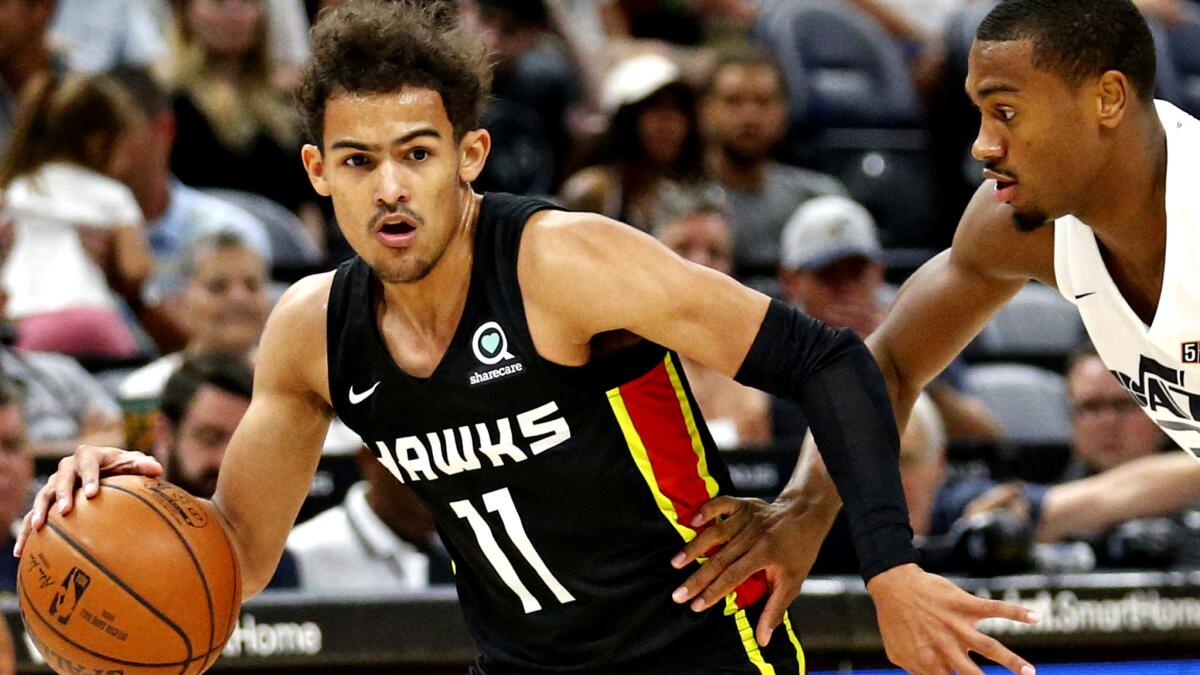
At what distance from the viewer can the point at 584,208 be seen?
675cm

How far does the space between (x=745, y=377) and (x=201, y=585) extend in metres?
1.06

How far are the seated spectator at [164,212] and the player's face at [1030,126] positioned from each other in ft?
12.1

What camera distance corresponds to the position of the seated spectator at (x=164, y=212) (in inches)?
258

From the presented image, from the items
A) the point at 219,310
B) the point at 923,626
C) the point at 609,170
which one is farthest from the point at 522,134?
the point at 923,626

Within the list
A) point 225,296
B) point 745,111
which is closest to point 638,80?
point 745,111

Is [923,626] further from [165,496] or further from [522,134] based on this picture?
[522,134]

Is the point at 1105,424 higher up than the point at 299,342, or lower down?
lower down

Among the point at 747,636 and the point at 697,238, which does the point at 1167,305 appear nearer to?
the point at 747,636

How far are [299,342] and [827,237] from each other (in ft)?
10.9

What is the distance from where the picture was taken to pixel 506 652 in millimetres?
3256

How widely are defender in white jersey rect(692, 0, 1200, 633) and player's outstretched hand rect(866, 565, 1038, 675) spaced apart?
0.05m

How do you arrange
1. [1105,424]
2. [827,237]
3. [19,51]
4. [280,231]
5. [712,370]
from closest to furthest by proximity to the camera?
[712,370] → [1105,424] → [827,237] → [19,51] → [280,231]

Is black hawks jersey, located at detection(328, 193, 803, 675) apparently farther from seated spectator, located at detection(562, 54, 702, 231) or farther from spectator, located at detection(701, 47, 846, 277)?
spectator, located at detection(701, 47, 846, 277)

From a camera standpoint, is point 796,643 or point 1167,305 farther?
point 796,643
